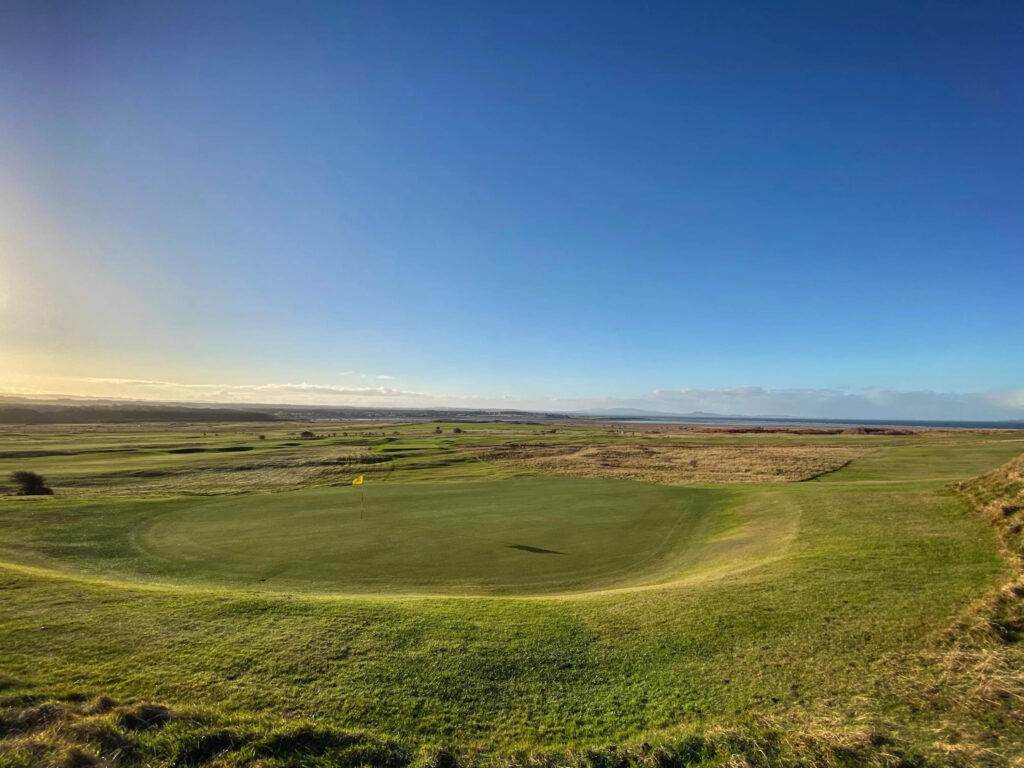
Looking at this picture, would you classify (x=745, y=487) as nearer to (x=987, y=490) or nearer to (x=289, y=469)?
(x=987, y=490)

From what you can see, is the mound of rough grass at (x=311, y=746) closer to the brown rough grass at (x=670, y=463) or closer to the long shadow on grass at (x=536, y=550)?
the long shadow on grass at (x=536, y=550)

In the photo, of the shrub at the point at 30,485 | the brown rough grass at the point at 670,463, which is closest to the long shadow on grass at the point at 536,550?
the brown rough grass at the point at 670,463

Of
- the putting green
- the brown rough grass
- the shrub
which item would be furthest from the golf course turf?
the brown rough grass

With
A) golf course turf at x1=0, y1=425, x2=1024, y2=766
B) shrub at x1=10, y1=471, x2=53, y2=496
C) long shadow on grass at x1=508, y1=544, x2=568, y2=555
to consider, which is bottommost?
shrub at x1=10, y1=471, x2=53, y2=496

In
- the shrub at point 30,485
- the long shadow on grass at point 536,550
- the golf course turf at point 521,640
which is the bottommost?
the shrub at point 30,485

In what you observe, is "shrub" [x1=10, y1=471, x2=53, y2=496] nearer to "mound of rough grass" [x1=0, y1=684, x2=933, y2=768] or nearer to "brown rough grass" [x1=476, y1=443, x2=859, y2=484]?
"mound of rough grass" [x1=0, y1=684, x2=933, y2=768]

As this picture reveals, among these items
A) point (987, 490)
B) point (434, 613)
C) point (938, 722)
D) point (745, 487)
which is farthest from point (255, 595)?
point (745, 487)

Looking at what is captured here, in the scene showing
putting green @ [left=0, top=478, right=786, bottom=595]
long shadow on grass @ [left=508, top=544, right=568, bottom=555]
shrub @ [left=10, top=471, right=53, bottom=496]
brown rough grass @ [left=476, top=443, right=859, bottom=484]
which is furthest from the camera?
brown rough grass @ [left=476, top=443, right=859, bottom=484]

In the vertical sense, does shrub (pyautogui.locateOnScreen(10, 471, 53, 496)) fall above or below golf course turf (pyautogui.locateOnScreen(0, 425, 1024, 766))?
below
